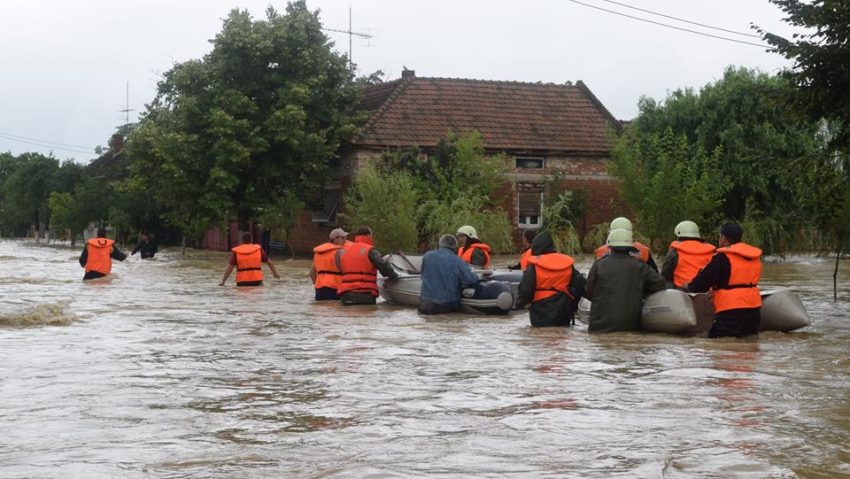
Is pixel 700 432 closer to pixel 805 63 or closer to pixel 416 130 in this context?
pixel 805 63

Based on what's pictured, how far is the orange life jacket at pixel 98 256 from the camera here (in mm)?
28547

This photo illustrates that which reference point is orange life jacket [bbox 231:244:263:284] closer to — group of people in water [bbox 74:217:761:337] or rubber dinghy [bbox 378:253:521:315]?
rubber dinghy [bbox 378:253:521:315]

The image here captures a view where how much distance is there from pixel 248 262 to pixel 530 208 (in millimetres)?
22415

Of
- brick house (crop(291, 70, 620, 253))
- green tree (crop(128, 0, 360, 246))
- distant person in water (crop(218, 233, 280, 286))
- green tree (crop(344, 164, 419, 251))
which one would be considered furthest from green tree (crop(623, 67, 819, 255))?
distant person in water (crop(218, 233, 280, 286))

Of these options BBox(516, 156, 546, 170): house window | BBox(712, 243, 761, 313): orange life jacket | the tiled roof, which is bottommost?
BBox(712, 243, 761, 313): orange life jacket

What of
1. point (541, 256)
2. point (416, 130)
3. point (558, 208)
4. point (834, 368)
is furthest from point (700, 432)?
point (416, 130)

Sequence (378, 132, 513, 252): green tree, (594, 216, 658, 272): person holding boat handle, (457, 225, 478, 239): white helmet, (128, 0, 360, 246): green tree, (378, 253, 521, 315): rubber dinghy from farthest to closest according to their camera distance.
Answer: (128, 0, 360, 246): green tree → (378, 132, 513, 252): green tree → (457, 225, 478, 239): white helmet → (378, 253, 521, 315): rubber dinghy → (594, 216, 658, 272): person holding boat handle

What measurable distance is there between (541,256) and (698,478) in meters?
8.98

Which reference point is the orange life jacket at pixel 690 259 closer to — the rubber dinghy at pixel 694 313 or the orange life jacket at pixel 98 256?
the rubber dinghy at pixel 694 313

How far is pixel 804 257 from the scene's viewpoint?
43.0m

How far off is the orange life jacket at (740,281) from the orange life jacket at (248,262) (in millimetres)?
12202

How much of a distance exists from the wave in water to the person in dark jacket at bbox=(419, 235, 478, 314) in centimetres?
522

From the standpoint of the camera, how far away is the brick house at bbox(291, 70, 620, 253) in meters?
45.1

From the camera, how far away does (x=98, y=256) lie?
28.8 metres
